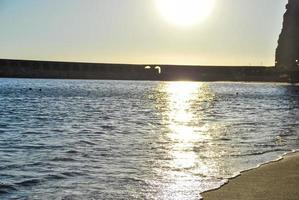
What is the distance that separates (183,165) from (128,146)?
5101 millimetres

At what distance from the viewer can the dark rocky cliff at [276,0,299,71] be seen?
17488 centimetres

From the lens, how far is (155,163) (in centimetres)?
1711

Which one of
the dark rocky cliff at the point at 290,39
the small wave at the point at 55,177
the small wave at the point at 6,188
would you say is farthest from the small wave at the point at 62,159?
the dark rocky cliff at the point at 290,39

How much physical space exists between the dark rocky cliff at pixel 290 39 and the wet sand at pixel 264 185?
16361 centimetres

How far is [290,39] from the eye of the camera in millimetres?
176250

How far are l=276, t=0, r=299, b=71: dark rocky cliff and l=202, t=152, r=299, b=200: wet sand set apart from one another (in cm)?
16361

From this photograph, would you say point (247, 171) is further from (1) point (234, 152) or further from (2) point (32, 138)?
(2) point (32, 138)

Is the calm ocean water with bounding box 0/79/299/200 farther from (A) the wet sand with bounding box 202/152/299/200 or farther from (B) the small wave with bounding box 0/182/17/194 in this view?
(A) the wet sand with bounding box 202/152/299/200

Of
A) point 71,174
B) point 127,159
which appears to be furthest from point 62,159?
point 71,174

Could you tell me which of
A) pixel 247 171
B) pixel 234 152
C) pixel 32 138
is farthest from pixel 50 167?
pixel 32 138

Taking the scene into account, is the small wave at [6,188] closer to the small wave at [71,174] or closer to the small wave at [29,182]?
the small wave at [29,182]

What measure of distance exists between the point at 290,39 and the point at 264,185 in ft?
555

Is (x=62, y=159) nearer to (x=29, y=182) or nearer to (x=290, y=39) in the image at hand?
(x=29, y=182)

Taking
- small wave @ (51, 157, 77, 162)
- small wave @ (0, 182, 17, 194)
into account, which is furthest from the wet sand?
small wave @ (51, 157, 77, 162)
